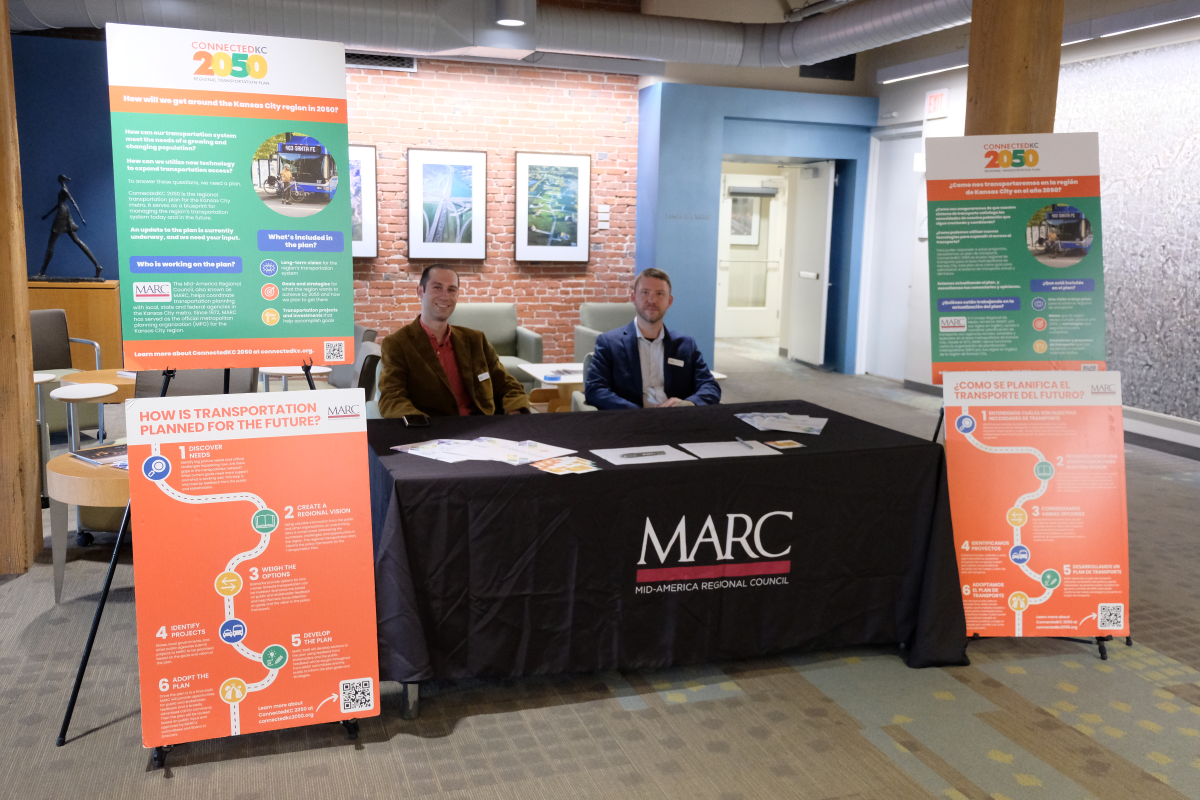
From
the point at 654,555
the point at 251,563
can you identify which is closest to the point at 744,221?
the point at 654,555

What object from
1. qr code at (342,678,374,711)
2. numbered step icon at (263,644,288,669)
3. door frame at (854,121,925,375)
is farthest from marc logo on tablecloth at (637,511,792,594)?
door frame at (854,121,925,375)

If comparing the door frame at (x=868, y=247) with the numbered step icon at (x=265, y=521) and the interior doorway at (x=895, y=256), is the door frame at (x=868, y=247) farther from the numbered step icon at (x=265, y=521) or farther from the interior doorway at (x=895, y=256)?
the numbered step icon at (x=265, y=521)

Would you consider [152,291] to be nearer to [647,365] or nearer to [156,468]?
[156,468]

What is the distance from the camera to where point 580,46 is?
7.83 meters

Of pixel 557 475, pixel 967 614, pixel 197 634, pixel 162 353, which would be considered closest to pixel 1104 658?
pixel 967 614

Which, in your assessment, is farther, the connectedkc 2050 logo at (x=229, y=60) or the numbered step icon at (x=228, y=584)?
the numbered step icon at (x=228, y=584)

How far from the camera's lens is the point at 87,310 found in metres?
7.62

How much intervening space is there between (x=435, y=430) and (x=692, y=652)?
4.09 ft

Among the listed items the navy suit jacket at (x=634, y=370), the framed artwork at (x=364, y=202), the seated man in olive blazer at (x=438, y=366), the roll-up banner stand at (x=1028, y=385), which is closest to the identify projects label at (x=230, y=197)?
the seated man in olive blazer at (x=438, y=366)

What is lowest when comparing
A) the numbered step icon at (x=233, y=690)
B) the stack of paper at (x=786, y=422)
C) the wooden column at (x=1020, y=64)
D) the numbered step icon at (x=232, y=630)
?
the numbered step icon at (x=233, y=690)

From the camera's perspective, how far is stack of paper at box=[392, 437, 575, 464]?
3035 mm

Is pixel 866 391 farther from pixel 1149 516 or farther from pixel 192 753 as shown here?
pixel 192 753

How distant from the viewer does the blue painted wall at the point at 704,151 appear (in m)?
9.40

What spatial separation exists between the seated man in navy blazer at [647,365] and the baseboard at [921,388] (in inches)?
224
